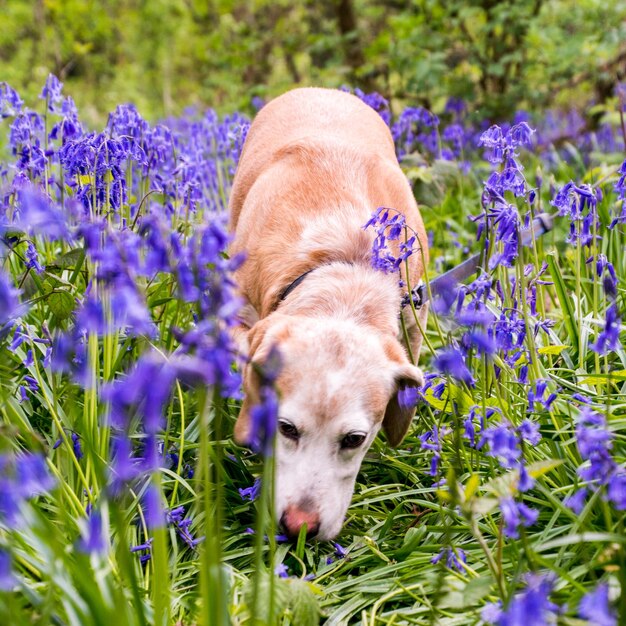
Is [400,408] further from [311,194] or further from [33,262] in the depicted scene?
[33,262]

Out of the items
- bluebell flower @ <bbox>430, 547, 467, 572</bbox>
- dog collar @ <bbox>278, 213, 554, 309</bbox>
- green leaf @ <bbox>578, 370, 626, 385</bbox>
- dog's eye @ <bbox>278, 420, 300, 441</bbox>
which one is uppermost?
dog collar @ <bbox>278, 213, 554, 309</bbox>

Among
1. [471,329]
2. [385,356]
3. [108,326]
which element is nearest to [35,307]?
[108,326]

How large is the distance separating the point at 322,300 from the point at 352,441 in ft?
2.06

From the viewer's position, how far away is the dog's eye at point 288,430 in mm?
2627

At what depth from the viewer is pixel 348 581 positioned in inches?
94.8

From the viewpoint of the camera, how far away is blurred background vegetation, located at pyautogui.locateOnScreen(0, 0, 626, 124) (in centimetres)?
771

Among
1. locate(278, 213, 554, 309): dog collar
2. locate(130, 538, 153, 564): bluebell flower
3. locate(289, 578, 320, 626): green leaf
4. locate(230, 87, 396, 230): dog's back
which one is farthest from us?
locate(230, 87, 396, 230): dog's back

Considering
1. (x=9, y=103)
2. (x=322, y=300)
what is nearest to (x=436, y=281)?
(x=322, y=300)

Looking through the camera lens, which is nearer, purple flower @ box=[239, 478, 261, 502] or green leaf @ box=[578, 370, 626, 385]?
green leaf @ box=[578, 370, 626, 385]

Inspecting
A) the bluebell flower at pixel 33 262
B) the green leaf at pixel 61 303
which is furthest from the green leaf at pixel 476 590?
the bluebell flower at pixel 33 262

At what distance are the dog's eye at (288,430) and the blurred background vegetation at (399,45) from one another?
5.07 m

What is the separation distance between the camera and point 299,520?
2.50 metres

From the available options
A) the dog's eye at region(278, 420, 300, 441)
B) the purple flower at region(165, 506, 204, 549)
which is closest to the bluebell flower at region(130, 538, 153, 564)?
the purple flower at region(165, 506, 204, 549)

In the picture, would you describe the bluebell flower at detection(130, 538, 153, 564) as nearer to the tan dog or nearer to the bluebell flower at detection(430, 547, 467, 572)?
the tan dog
